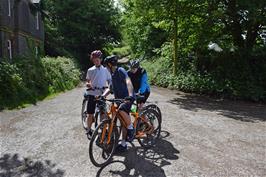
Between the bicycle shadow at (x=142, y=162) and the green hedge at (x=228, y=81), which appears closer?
the bicycle shadow at (x=142, y=162)

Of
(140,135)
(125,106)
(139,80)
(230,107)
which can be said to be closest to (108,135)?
(125,106)

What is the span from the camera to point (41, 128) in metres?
8.24

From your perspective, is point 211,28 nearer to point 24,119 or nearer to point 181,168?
point 24,119

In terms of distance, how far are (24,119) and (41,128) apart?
1396 mm

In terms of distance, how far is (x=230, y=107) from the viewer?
502 inches

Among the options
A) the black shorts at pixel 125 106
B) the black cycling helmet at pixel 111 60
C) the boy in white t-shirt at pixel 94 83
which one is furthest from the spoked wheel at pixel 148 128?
the black cycling helmet at pixel 111 60

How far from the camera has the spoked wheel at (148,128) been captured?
6535 millimetres

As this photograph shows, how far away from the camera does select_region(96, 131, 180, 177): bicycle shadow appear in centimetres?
525

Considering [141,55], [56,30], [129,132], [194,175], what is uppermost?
[56,30]

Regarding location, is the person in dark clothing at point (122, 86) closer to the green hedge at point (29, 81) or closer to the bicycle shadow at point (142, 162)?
the bicycle shadow at point (142, 162)

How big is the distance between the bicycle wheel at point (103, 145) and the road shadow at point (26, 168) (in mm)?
684

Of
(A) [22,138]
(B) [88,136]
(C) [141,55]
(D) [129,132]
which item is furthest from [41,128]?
(C) [141,55]

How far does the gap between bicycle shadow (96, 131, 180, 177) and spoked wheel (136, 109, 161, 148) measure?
170 millimetres

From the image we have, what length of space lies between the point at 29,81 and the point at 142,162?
9.72 m
